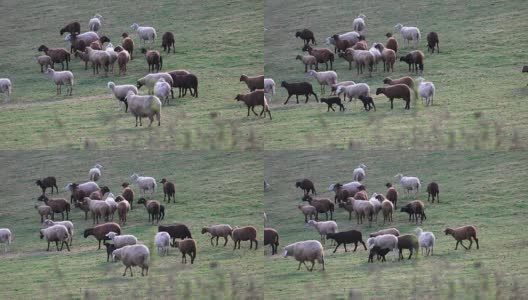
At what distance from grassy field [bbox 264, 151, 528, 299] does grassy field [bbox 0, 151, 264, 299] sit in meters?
0.67

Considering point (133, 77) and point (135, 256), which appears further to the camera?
point (133, 77)

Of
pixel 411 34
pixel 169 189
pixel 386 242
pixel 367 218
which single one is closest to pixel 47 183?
pixel 169 189

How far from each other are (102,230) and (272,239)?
369 cm

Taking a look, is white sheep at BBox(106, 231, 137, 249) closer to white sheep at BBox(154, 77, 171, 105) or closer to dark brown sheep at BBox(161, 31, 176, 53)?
white sheep at BBox(154, 77, 171, 105)

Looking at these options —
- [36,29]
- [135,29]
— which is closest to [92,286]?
[135,29]

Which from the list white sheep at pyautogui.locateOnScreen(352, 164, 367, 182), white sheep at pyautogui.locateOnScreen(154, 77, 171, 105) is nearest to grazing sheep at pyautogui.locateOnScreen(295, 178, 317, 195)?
white sheep at pyautogui.locateOnScreen(352, 164, 367, 182)

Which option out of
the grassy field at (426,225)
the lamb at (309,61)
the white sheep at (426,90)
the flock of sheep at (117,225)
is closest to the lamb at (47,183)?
the flock of sheep at (117,225)

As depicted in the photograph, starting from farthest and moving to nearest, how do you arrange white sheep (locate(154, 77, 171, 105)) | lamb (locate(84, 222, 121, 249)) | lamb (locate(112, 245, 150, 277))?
white sheep (locate(154, 77, 171, 105)), lamb (locate(84, 222, 121, 249)), lamb (locate(112, 245, 150, 277))

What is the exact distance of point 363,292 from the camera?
2714 centimetres

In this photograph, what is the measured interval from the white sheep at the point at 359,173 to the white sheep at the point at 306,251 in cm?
640

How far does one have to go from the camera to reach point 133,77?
3825 centimetres

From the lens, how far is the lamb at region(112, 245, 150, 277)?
28625mm

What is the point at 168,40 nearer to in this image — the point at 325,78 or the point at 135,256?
the point at 325,78

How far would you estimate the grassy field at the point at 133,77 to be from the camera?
3475 centimetres
